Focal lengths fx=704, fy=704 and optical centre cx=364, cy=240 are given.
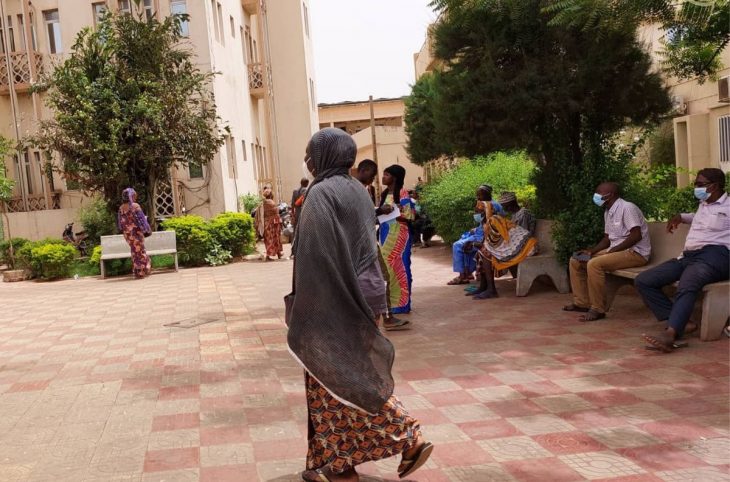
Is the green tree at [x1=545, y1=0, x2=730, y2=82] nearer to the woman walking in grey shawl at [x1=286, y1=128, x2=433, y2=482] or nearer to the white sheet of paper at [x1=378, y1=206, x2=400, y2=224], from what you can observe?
the white sheet of paper at [x1=378, y1=206, x2=400, y2=224]

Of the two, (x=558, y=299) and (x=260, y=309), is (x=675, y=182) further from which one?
(x=260, y=309)

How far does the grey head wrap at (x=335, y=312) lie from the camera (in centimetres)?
331

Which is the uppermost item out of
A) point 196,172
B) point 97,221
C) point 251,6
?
point 251,6

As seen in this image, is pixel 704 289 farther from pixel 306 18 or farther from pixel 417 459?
pixel 306 18

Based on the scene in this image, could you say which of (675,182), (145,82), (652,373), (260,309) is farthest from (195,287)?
(675,182)

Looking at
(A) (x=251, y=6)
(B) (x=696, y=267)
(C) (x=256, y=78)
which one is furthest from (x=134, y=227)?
(A) (x=251, y=6)

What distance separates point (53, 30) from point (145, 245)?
9.35 metres

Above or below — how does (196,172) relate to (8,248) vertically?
above

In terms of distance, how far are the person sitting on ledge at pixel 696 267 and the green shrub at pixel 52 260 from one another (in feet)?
41.8

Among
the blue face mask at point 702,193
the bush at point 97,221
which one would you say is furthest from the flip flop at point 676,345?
the bush at point 97,221

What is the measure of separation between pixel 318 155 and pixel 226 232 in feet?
43.2

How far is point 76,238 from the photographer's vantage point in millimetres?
19391

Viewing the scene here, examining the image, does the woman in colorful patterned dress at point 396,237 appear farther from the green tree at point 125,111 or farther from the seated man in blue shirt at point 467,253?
the green tree at point 125,111

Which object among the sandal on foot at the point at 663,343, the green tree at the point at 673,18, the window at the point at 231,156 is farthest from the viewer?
the window at the point at 231,156
